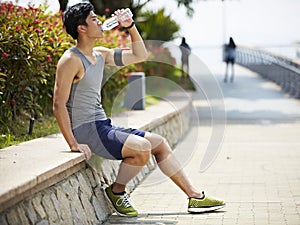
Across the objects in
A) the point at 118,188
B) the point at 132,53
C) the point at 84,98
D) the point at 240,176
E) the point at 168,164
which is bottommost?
the point at 240,176

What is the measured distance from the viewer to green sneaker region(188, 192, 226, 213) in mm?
6637

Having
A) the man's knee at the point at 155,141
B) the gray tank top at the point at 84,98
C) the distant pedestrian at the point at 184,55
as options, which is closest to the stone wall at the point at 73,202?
the gray tank top at the point at 84,98

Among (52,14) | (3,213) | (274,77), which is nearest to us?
(3,213)

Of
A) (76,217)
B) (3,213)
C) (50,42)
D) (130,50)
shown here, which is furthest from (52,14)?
(3,213)

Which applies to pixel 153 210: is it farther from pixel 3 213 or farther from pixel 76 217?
pixel 3 213

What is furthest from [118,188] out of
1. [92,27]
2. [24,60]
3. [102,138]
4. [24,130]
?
[24,60]

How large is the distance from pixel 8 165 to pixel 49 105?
4.53m

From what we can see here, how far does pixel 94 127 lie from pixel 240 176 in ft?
9.12

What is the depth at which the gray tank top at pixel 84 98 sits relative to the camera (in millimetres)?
6410

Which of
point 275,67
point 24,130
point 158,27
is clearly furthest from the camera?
point 275,67

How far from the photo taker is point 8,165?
5617mm

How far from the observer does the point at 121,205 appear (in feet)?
21.4

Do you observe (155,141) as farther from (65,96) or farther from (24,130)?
(24,130)

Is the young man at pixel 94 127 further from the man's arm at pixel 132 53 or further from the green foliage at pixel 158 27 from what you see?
the green foliage at pixel 158 27
